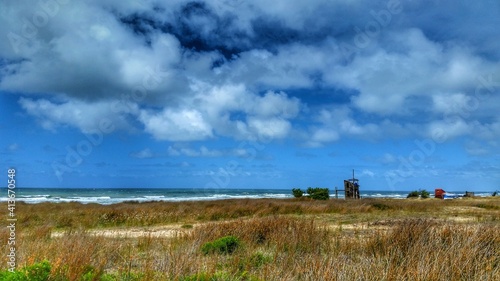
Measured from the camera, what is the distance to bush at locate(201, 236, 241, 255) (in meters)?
8.23

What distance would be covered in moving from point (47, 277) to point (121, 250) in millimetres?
3238

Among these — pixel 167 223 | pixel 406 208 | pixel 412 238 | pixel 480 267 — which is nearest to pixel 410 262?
pixel 480 267

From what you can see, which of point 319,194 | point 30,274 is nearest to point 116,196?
point 319,194

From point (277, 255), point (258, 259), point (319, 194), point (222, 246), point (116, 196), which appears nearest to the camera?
point (277, 255)

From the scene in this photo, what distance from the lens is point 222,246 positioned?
8.47m

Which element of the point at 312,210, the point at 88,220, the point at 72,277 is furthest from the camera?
the point at 312,210

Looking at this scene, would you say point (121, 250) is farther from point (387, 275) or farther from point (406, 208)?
point (406, 208)

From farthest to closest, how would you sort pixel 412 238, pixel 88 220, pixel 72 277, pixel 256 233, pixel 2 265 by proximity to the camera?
pixel 88 220 < pixel 256 233 < pixel 412 238 < pixel 2 265 < pixel 72 277

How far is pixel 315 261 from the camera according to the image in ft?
18.1

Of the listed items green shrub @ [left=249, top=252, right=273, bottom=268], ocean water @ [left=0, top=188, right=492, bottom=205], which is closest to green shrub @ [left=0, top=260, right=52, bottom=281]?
green shrub @ [left=249, top=252, right=273, bottom=268]

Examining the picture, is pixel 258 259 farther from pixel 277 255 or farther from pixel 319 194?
pixel 319 194

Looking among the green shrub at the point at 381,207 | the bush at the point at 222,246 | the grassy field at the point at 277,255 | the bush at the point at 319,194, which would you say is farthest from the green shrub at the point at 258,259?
the bush at the point at 319,194

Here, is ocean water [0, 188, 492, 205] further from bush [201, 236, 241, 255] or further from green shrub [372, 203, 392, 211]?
bush [201, 236, 241, 255]

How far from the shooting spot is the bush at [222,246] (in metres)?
8.23
